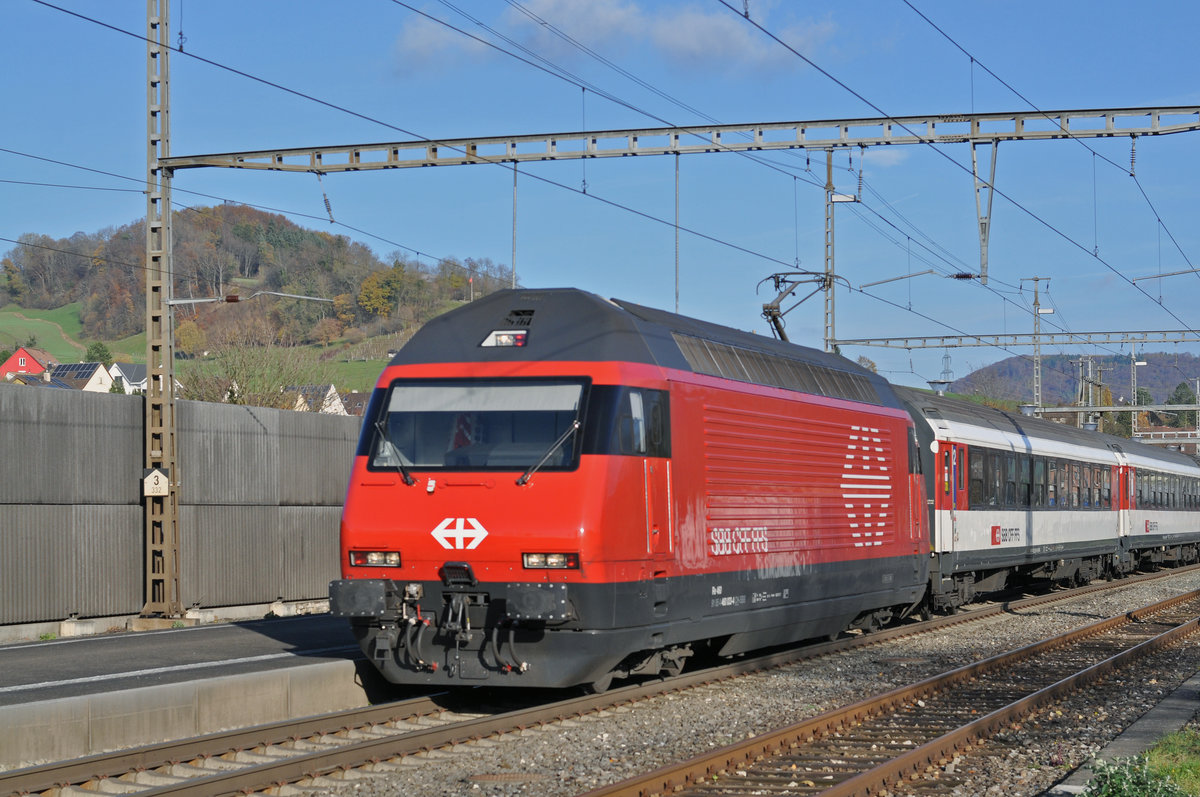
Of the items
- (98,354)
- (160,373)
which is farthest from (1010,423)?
(98,354)

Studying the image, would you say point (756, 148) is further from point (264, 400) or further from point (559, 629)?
point (264, 400)

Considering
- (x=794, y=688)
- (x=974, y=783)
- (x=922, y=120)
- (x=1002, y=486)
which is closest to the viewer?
(x=974, y=783)

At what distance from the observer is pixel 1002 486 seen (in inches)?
955

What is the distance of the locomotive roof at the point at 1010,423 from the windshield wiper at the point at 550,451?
11317 mm

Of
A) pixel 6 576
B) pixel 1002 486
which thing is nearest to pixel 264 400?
pixel 6 576

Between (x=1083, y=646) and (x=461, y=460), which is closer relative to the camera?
(x=461, y=460)

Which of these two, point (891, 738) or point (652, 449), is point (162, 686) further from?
point (891, 738)

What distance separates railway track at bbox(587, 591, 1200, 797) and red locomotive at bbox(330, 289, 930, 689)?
175 cm

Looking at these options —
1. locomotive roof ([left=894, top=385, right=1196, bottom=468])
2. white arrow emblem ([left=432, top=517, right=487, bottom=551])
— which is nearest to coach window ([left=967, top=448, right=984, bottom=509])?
locomotive roof ([left=894, top=385, right=1196, bottom=468])

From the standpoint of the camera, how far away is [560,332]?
12031mm

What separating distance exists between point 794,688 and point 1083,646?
6.95 metres

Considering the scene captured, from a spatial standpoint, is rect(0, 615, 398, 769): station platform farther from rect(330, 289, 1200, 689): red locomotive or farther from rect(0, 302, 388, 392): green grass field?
rect(0, 302, 388, 392): green grass field

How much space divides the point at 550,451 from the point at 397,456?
4.95 ft

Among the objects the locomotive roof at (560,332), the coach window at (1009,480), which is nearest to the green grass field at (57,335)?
the coach window at (1009,480)
